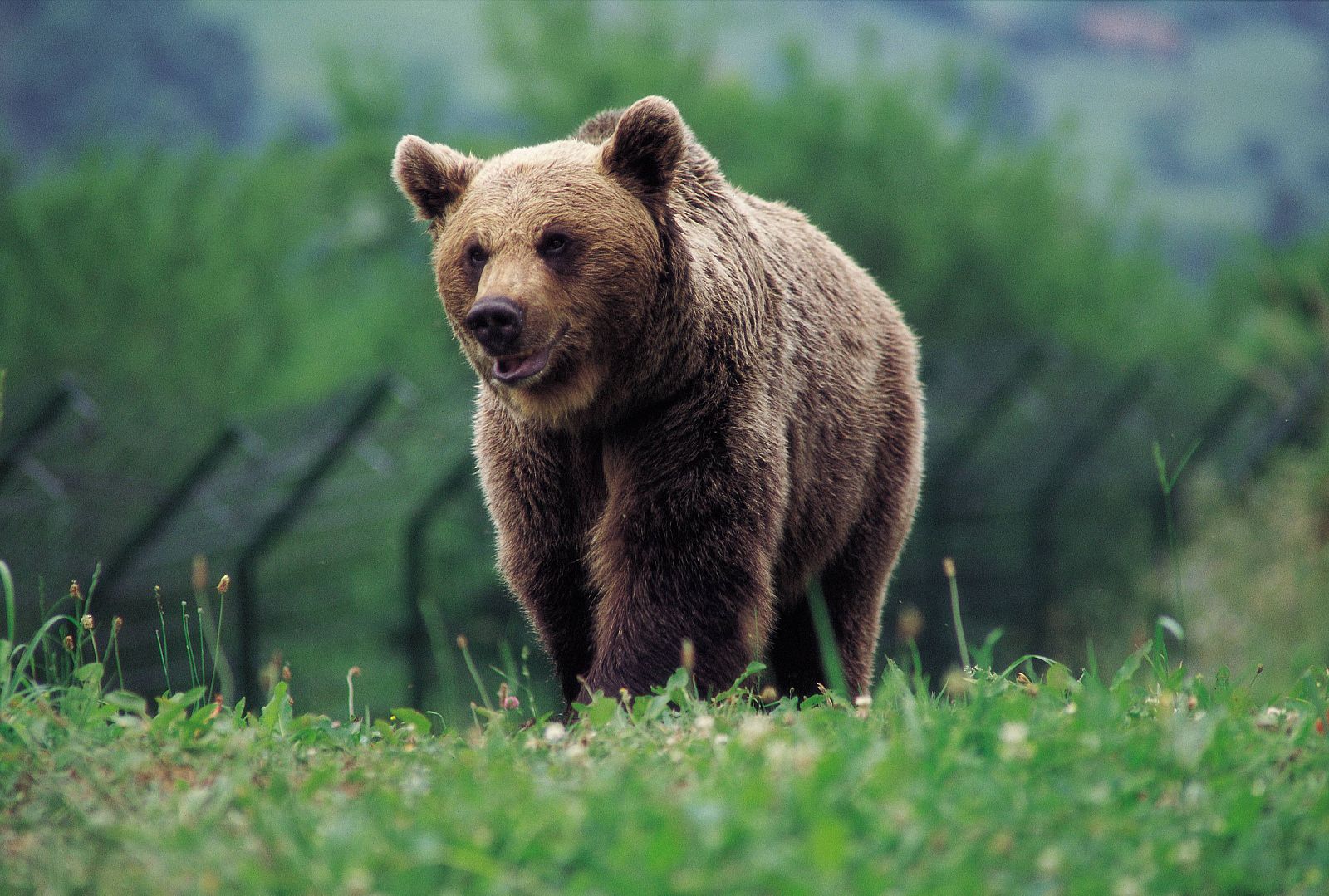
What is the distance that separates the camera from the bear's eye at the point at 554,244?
398cm

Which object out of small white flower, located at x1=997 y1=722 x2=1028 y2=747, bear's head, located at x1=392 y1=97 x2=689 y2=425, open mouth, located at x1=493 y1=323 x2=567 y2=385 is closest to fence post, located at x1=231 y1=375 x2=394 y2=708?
bear's head, located at x1=392 y1=97 x2=689 y2=425

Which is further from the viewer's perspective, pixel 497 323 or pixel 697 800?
pixel 497 323

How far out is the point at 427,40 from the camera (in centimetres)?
6344

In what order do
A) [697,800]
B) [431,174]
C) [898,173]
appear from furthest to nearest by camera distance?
[898,173] → [431,174] → [697,800]

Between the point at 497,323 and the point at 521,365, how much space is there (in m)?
0.15

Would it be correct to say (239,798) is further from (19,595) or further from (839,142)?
(839,142)

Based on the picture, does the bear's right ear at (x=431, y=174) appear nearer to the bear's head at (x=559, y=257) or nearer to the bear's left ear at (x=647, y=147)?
the bear's head at (x=559, y=257)

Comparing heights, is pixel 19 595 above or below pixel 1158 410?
above

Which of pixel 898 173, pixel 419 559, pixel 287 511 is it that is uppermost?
pixel 287 511

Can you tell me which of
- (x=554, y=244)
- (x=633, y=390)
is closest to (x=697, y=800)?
(x=633, y=390)

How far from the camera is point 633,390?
4.10 meters

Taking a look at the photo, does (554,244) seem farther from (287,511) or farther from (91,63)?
(91,63)

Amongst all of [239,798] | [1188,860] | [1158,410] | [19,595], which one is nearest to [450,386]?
[19,595]

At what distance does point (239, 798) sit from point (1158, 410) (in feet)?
51.2
